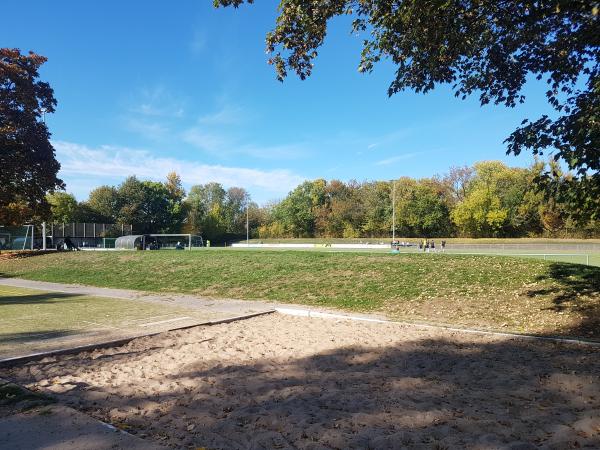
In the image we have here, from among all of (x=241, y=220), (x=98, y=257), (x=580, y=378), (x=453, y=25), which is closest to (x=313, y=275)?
(x=453, y=25)

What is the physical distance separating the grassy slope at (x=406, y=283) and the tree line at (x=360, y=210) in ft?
157

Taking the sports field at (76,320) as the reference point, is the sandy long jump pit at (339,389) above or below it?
above

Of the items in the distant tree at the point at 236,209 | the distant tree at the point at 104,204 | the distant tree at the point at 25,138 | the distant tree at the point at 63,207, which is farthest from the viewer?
A: the distant tree at the point at 236,209

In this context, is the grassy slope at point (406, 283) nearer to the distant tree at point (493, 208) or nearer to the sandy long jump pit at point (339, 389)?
the sandy long jump pit at point (339, 389)

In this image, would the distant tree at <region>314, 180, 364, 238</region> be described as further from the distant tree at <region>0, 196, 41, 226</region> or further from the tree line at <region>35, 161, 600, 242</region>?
the distant tree at <region>0, 196, 41, 226</region>

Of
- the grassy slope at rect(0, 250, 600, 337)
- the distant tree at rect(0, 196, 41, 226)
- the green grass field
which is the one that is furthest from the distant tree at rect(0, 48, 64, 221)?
the green grass field

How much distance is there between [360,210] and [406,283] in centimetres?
6667

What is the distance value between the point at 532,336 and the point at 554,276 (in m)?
5.26

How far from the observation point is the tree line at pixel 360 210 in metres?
65.6

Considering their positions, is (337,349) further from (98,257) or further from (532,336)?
(98,257)

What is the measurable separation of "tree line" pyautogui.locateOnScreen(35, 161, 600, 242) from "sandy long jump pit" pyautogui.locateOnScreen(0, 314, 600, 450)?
5715 centimetres

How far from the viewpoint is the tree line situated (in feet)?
215

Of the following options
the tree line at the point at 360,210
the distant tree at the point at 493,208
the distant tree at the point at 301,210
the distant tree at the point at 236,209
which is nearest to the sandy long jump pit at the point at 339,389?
the tree line at the point at 360,210

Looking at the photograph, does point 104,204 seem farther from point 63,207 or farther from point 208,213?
point 208,213
